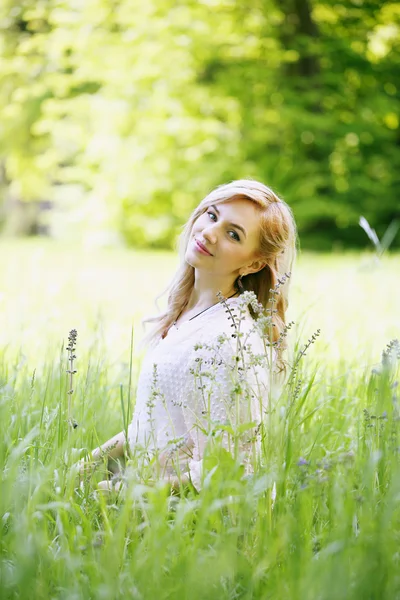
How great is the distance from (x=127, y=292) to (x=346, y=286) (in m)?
2.02

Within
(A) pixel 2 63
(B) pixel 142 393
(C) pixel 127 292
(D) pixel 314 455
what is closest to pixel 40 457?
(B) pixel 142 393

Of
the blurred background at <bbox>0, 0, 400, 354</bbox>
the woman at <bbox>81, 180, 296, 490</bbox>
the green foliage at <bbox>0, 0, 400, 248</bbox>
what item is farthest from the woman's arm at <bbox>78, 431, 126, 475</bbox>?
the green foliage at <bbox>0, 0, 400, 248</bbox>

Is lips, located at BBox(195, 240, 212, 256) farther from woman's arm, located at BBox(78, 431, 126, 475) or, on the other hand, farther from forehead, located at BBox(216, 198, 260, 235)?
woman's arm, located at BBox(78, 431, 126, 475)

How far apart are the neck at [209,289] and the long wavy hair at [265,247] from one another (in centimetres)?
7

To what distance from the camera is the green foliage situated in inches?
572

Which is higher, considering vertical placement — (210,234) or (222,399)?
(210,234)

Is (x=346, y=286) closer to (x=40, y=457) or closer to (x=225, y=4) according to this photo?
(x=40, y=457)

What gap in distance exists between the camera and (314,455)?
5.86 feet

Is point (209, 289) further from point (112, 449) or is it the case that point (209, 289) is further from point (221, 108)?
point (221, 108)

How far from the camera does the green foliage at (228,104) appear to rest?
14539mm

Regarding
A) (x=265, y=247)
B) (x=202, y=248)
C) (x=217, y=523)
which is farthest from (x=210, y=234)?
(x=217, y=523)

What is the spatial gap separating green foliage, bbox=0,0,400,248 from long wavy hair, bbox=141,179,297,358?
1213 cm

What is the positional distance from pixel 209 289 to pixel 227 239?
0.58ft

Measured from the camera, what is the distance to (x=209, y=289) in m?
2.40
